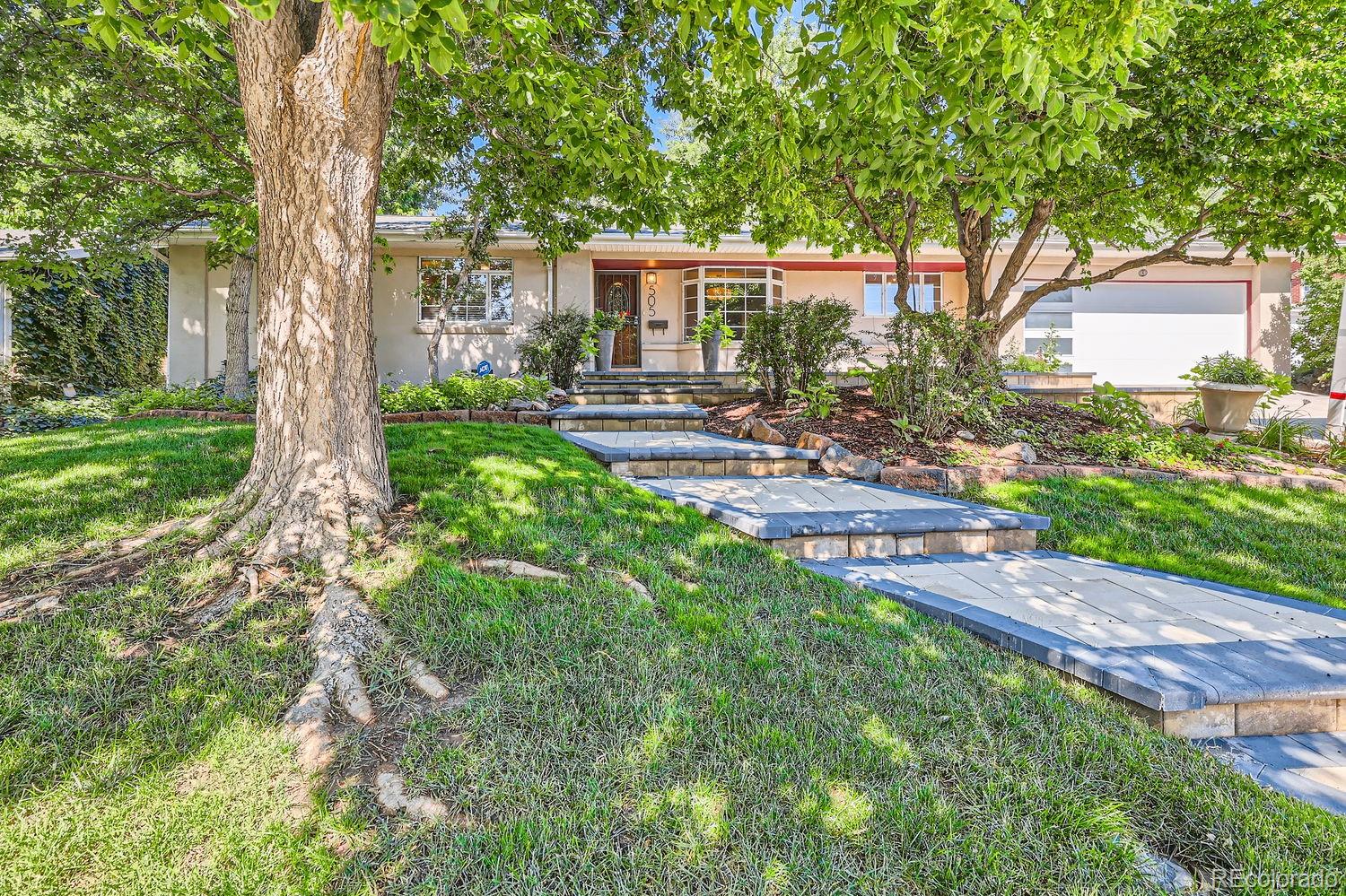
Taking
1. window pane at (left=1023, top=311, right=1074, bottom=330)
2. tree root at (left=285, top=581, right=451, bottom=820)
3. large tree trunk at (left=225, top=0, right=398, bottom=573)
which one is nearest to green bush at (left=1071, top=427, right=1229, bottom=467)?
tree root at (left=285, top=581, right=451, bottom=820)

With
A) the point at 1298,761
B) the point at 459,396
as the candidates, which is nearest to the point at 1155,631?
the point at 1298,761

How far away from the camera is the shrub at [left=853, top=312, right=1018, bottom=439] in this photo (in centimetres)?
559

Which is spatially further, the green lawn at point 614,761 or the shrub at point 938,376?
the shrub at point 938,376

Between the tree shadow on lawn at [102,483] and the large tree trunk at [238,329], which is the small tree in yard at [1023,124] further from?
the large tree trunk at [238,329]

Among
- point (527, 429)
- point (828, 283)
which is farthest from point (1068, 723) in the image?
point (828, 283)

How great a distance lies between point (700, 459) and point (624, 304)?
8443 mm

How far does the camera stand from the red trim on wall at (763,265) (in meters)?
12.5

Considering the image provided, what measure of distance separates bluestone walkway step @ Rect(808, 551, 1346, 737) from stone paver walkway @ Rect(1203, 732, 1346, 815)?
0.05 meters

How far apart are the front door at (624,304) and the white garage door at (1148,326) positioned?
888 cm

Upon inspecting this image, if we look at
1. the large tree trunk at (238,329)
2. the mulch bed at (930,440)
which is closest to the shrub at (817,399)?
the mulch bed at (930,440)

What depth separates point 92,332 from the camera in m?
9.66

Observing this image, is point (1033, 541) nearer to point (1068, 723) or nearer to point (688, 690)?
point (1068, 723)

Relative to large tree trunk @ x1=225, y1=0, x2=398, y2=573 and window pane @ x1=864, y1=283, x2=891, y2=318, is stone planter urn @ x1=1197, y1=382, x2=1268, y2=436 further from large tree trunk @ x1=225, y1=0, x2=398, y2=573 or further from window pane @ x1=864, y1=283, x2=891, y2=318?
large tree trunk @ x1=225, y1=0, x2=398, y2=573

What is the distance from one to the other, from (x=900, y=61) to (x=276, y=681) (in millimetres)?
3344
